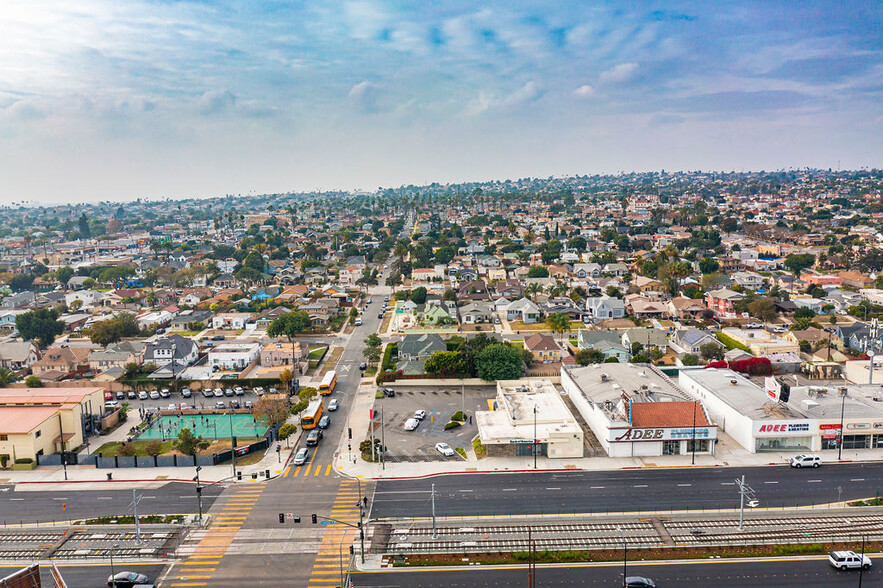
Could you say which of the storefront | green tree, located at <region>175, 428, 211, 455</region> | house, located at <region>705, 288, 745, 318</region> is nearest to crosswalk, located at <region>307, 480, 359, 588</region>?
green tree, located at <region>175, 428, 211, 455</region>

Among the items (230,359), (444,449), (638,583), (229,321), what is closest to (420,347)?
(230,359)

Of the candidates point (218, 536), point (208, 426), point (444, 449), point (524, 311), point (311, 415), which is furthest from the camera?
point (524, 311)

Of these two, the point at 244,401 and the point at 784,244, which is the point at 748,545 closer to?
the point at 244,401

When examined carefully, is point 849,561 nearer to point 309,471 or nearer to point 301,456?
point 309,471

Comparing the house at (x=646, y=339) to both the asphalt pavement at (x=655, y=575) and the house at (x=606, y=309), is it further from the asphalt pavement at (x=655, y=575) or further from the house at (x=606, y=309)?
the asphalt pavement at (x=655, y=575)

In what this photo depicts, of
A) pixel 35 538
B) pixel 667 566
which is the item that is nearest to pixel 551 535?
pixel 667 566

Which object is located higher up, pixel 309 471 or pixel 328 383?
pixel 328 383

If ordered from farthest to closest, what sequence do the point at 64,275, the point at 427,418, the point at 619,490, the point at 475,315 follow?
the point at 64,275 < the point at 475,315 < the point at 427,418 < the point at 619,490
